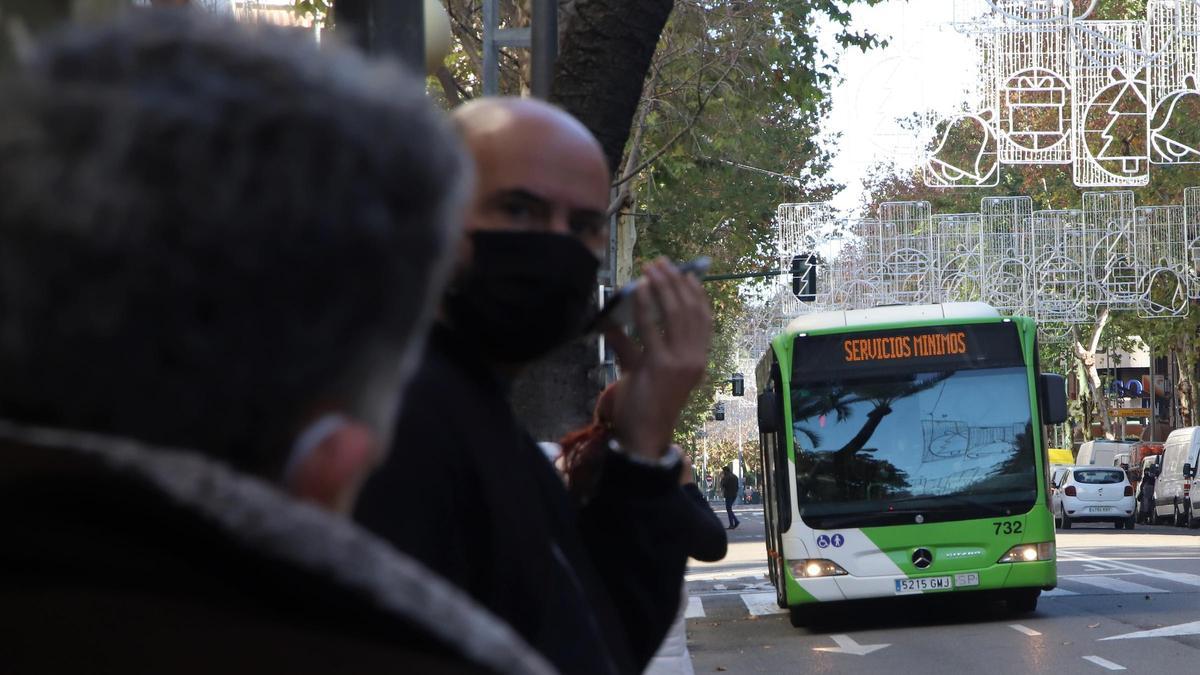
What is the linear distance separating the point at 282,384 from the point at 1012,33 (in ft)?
67.4

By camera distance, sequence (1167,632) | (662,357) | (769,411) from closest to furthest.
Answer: (662,357), (1167,632), (769,411)

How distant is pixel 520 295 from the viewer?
Answer: 1.97 metres

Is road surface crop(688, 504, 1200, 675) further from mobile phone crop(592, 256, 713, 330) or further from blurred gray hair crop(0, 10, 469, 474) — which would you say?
blurred gray hair crop(0, 10, 469, 474)

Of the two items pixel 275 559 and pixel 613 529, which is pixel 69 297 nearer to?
pixel 275 559

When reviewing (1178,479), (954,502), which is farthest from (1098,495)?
(954,502)

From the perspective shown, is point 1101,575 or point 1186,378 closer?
point 1101,575

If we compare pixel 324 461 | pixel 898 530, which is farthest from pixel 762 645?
pixel 324 461

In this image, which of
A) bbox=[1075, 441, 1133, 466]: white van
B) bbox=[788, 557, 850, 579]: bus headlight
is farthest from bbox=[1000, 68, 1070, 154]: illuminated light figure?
bbox=[1075, 441, 1133, 466]: white van

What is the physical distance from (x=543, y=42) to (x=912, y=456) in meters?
8.84

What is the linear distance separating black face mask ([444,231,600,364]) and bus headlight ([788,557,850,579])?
1276cm

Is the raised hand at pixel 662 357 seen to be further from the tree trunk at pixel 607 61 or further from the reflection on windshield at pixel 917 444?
the reflection on windshield at pixel 917 444

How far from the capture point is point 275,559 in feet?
2.99

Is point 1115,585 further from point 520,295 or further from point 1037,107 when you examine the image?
point 520,295

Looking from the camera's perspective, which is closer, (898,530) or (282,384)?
(282,384)
